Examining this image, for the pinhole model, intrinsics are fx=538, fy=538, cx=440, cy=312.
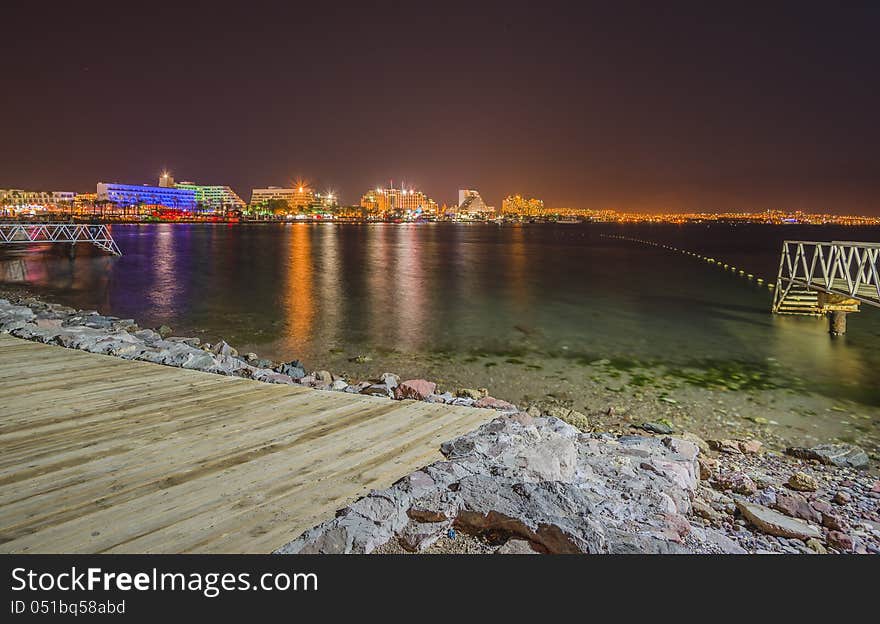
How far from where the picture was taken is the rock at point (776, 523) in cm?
453

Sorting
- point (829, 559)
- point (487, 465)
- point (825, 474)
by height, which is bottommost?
point (825, 474)

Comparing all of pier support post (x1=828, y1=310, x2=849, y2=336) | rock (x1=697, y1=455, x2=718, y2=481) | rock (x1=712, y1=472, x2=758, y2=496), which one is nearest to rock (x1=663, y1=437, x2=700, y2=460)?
rock (x1=697, y1=455, x2=718, y2=481)

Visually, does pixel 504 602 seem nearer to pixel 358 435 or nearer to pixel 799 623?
pixel 799 623

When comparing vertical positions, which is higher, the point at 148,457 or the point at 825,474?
the point at 148,457

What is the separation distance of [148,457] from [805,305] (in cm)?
2313

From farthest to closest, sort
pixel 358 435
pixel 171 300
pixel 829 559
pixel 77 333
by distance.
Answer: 1. pixel 171 300
2. pixel 77 333
3. pixel 358 435
4. pixel 829 559

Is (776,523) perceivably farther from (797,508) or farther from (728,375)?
(728,375)

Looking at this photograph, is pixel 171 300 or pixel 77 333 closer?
pixel 77 333

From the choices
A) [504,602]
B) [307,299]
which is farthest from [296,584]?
[307,299]

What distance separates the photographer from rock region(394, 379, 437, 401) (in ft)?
28.2

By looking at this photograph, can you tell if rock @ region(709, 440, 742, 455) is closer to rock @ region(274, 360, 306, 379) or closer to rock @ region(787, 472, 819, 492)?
rock @ region(787, 472, 819, 492)

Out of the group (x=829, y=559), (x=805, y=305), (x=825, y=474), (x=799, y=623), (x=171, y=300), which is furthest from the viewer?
(x=171, y=300)

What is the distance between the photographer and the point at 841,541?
4547mm

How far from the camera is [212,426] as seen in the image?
18.6 feet
